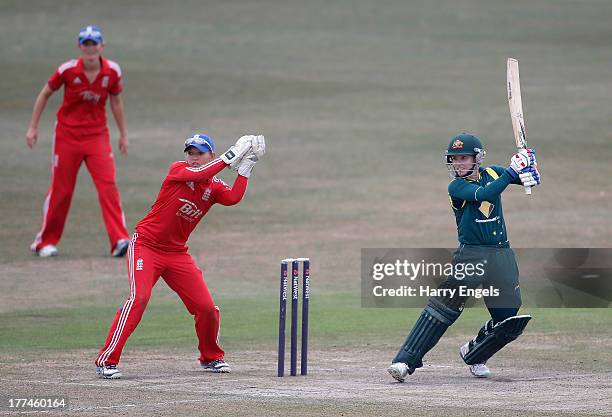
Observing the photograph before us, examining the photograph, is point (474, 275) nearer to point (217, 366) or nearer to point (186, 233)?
point (217, 366)

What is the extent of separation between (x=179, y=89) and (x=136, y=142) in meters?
4.86

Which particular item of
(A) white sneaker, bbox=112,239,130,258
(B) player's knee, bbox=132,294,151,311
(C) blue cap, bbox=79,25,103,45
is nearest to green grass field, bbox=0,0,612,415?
(A) white sneaker, bbox=112,239,130,258

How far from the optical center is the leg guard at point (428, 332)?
993 cm

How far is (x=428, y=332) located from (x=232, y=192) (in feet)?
6.30

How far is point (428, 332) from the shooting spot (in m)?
9.97

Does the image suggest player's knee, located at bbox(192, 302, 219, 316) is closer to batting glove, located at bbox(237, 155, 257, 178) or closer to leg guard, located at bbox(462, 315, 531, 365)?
batting glove, located at bbox(237, 155, 257, 178)

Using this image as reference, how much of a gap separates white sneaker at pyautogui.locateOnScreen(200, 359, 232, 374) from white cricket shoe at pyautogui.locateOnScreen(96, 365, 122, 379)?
815 mm

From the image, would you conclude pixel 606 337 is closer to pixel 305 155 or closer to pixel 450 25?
pixel 305 155

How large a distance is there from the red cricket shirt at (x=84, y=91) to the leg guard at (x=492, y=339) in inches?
279

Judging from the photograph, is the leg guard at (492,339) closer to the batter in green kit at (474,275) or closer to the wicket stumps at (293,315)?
the batter in green kit at (474,275)

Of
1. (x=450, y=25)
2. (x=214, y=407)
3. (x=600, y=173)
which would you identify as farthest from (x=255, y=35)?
(x=214, y=407)

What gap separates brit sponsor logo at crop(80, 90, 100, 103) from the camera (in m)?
15.7

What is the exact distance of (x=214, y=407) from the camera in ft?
28.2

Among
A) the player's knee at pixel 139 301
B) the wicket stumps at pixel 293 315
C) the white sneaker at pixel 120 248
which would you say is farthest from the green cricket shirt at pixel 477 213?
the white sneaker at pixel 120 248
